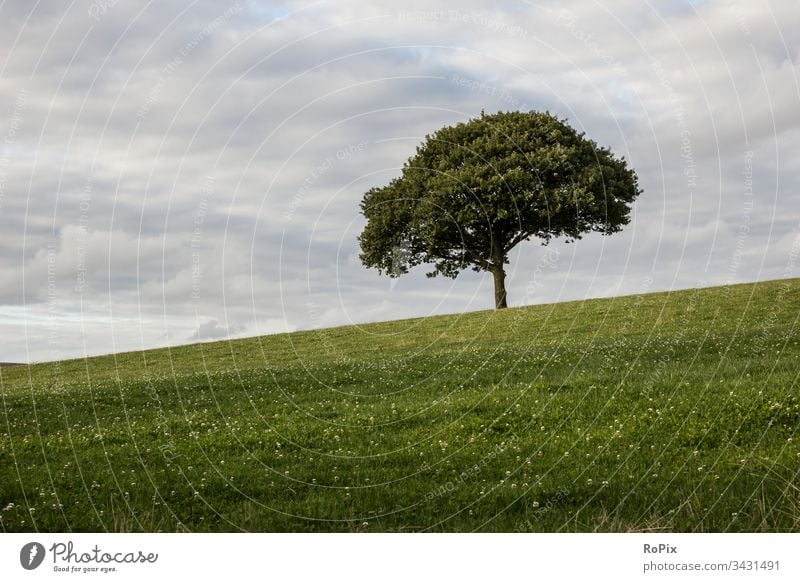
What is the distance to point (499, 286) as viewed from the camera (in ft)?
160

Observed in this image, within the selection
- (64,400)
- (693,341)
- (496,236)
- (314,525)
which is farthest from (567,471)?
(496,236)

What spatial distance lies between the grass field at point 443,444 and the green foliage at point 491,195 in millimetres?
19015

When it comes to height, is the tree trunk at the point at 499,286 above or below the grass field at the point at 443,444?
above

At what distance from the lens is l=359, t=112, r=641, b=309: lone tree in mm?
44156

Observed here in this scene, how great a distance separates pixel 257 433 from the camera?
1456 centimetres

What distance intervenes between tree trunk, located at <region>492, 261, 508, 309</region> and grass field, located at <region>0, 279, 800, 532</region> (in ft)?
68.6

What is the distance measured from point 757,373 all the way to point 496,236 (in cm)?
3217
